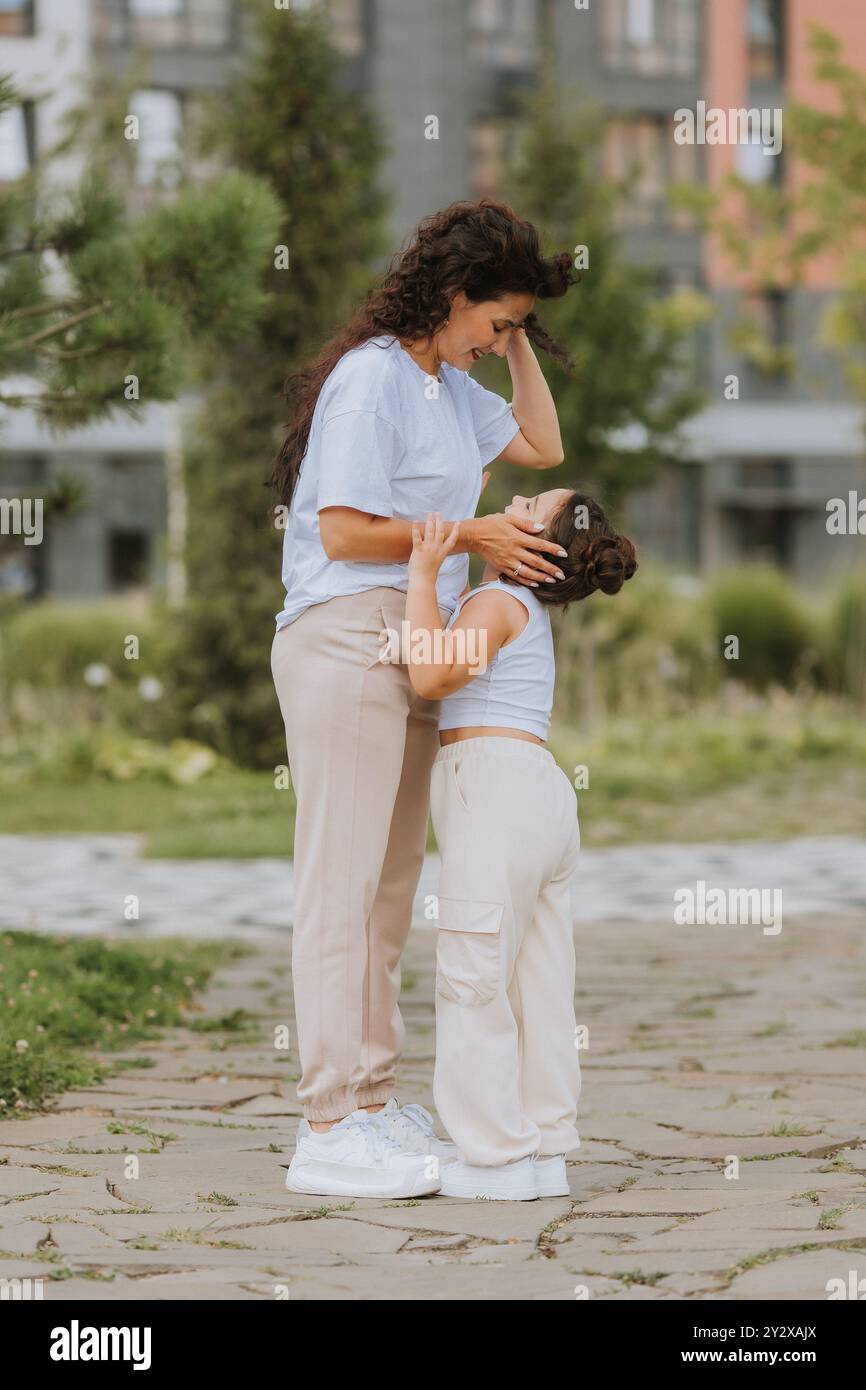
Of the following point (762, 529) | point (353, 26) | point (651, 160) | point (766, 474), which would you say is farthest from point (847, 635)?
point (762, 529)

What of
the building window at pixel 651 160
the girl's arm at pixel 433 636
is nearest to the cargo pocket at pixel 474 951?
the girl's arm at pixel 433 636

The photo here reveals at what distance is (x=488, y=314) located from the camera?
3879 millimetres

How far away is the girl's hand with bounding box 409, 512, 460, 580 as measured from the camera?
3717 mm

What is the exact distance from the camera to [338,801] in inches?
150

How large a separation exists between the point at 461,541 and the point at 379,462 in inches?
9.1

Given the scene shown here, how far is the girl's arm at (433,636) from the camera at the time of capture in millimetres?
Answer: 3707

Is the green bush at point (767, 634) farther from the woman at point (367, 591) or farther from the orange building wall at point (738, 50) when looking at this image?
the orange building wall at point (738, 50)

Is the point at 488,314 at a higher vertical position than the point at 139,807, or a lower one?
higher

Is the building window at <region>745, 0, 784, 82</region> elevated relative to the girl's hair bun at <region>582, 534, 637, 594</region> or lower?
elevated

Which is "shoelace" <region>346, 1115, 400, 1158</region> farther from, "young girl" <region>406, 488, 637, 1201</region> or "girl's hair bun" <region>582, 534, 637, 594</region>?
"girl's hair bun" <region>582, 534, 637, 594</region>

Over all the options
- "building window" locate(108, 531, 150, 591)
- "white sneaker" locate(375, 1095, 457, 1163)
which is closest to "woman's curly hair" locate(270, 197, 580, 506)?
"white sneaker" locate(375, 1095, 457, 1163)

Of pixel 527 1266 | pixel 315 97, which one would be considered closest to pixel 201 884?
pixel 527 1266

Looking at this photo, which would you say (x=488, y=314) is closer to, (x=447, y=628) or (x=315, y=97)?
(x=447, y=628)
